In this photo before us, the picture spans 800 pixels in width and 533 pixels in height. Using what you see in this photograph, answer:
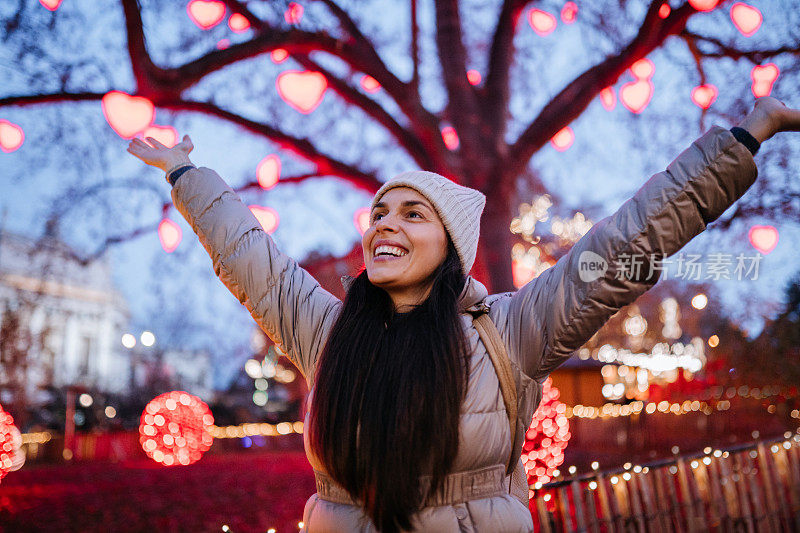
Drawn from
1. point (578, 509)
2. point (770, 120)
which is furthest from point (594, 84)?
point (770, 120)

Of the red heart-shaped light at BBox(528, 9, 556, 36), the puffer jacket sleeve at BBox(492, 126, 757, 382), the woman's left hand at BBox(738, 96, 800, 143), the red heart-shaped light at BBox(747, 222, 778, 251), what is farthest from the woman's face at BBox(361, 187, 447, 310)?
the red heart-shaped light at BBox(528, 9, 556, 36)

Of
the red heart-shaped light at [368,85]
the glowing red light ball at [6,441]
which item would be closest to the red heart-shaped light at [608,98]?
the red heart-shaped light at [368,85]

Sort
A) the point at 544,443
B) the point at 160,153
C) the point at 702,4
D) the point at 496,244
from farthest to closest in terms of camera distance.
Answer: the point at 496,244 → the point at 702,4 → the point at 544,443 → the point at 160,153

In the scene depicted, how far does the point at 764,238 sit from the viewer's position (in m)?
7.92

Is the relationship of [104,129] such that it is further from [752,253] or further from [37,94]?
[752,253]

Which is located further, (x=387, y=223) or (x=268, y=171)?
(x=268, y=171)

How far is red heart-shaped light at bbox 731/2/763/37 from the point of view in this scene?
7.05 m

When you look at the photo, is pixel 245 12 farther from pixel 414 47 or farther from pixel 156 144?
pixel 156 144

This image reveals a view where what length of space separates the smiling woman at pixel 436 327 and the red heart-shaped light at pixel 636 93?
21.8 feet

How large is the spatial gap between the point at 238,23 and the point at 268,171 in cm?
216

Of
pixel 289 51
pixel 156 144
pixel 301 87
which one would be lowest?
pixel 156 144

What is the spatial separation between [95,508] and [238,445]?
36.9 ft

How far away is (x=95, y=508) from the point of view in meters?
7.82

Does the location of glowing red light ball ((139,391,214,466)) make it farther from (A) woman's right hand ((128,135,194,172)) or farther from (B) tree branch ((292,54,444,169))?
(A) woman's right hand ((128,135,194,172))
